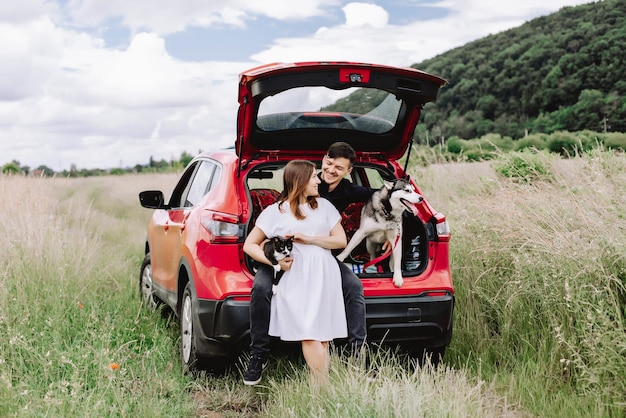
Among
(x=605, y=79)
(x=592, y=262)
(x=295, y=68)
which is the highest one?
(x=605, y=79)

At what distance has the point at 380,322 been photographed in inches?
186

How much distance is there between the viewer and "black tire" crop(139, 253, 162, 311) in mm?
7027

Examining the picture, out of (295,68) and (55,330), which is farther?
(55,330)

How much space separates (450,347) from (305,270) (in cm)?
184

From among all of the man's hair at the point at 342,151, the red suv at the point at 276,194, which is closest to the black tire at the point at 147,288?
the red suv at the point at 276,194

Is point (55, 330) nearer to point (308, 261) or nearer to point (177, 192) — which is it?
point (177, 192)

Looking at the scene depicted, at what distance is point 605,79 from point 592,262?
44.4 metres

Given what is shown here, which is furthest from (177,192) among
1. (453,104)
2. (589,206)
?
(453,104)

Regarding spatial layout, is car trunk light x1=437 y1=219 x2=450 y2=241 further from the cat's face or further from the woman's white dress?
the cat's face

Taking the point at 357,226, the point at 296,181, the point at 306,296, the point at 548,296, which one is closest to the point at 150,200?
the point at 357,226

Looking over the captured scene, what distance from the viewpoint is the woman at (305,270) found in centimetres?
452

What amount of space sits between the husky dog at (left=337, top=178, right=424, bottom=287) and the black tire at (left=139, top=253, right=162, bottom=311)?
8.01ft

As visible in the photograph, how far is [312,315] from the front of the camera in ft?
14.7

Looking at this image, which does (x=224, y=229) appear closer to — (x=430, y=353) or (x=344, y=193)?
(x=344, y=193)
